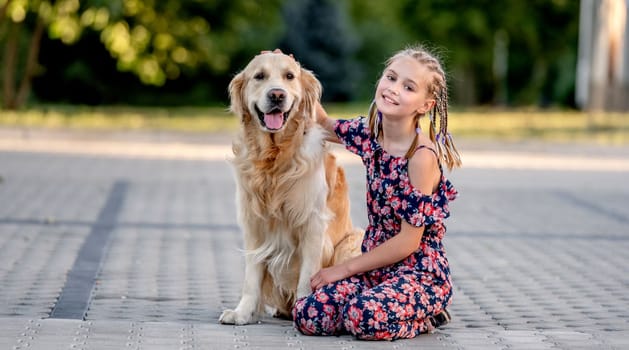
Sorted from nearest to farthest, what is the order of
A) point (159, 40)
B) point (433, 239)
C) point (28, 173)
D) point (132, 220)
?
point (433, 239) → point (132, 220) → point (28, 173) → point (159, 40)

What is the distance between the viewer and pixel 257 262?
629cm

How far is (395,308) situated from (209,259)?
338 cm

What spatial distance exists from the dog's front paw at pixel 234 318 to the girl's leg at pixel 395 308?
2.33 feet

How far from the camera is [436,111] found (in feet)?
19.7

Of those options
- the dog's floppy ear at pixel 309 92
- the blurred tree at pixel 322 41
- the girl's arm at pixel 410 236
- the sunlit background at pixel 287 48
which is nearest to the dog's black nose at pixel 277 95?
the dog's floppy ear at pixel 309 92

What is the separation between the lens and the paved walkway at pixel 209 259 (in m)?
5.48

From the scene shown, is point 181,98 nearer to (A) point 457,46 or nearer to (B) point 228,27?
(A) point 457,46

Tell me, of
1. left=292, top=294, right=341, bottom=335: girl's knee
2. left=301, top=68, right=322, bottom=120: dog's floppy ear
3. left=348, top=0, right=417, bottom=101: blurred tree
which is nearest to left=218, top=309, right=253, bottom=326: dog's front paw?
left=292, top=294, right=341, bottom=335: girl's knee

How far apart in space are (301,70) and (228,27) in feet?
90.1

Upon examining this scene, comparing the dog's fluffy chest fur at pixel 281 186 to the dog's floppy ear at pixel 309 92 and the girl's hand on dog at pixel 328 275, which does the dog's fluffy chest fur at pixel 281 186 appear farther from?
the girl's hand on dog at pixel 328 275

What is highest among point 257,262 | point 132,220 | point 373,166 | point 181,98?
point 373,166

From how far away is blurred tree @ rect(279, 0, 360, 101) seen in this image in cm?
5372

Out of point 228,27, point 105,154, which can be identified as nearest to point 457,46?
point 228,27

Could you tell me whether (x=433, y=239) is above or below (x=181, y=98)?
above
